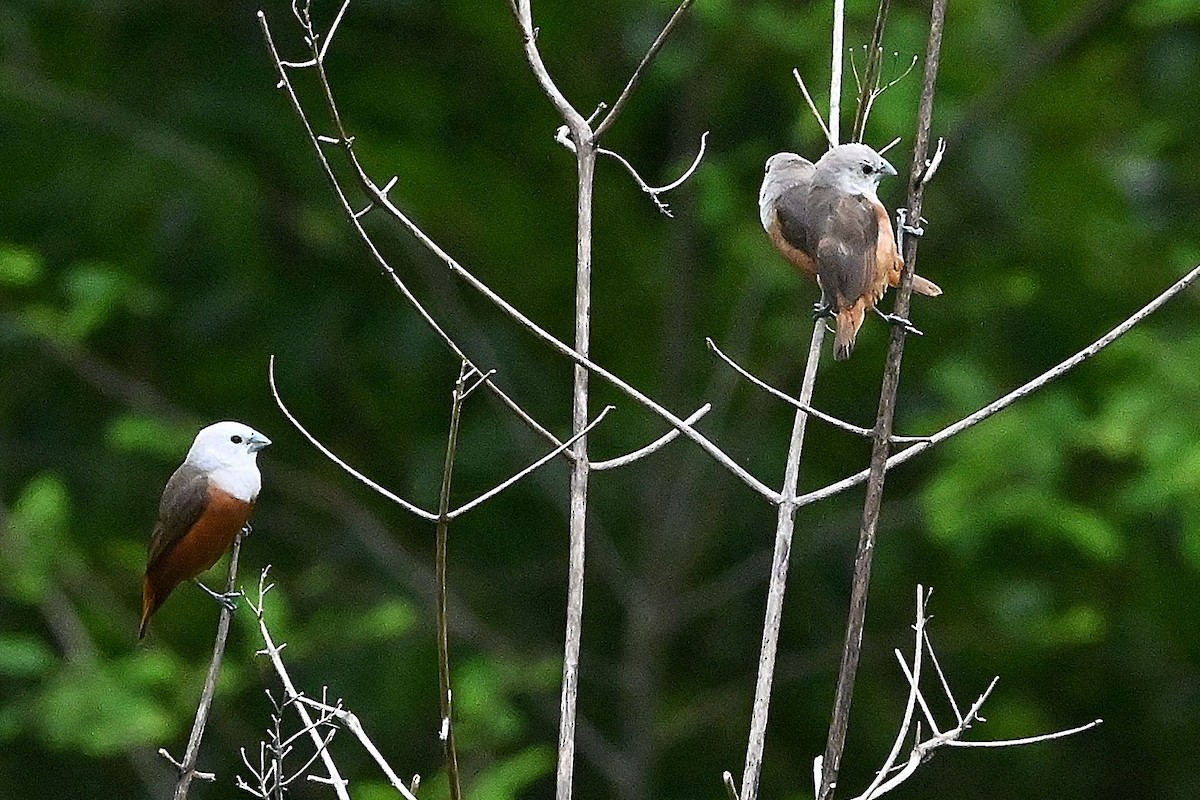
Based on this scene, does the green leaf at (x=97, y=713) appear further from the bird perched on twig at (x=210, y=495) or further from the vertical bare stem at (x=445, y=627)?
the vertical bare stem at (x=445, y=627)

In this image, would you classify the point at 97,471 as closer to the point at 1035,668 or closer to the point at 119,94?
the point at 119,94

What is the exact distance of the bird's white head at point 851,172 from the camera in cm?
287

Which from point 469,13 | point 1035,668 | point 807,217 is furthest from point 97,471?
point 807,217

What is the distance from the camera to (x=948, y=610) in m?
6.45

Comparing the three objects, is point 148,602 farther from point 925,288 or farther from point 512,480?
point 512,480

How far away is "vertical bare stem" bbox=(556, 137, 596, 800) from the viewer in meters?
1.91

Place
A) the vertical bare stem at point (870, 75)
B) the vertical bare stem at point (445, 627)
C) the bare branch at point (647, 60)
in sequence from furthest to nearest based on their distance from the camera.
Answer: the vertical bare stem at point (870, 75), the bare branch at point (647, 60), the vertical bare stem at point (445, 627)

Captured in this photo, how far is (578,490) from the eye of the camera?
6.58ft

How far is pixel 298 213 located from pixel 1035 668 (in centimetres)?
334

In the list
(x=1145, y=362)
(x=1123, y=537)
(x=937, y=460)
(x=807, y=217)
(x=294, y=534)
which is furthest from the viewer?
(x=294, y=534)

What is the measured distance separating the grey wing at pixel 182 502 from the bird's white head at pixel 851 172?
1.69 metres

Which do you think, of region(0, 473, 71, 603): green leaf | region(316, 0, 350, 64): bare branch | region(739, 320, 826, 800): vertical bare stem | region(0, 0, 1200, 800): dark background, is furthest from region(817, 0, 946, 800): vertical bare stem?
region(0, 473, 71, 603): green leaf

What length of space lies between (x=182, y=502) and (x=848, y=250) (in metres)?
1.77

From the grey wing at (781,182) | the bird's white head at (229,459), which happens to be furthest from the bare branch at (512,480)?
the bird's white head at (229,459)
